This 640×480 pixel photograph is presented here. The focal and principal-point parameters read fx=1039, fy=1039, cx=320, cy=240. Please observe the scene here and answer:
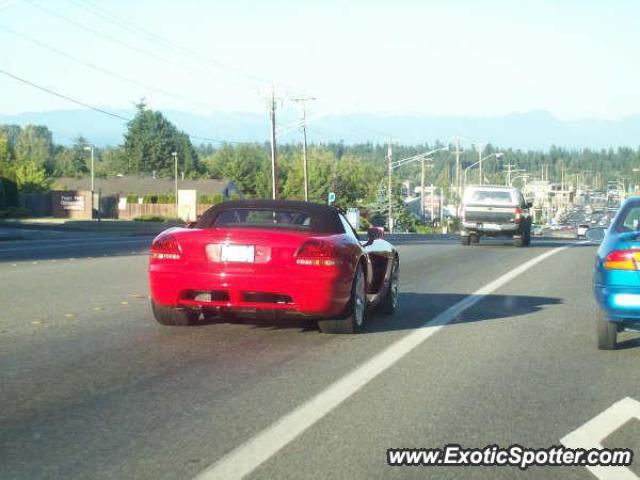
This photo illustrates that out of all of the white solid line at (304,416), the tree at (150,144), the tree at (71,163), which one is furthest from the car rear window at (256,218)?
the tree at (71,163)

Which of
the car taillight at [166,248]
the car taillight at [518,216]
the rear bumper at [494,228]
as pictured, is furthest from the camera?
the rear bumper at [494,228]

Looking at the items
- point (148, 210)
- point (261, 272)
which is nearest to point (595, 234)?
point (261, 272)

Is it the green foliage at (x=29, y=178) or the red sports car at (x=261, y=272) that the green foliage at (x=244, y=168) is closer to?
the green foliage at (x=29, y=178)

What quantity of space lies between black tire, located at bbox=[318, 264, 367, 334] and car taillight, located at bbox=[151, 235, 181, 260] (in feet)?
5.23

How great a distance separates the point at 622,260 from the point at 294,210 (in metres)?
3.43

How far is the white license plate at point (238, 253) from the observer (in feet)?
31.7

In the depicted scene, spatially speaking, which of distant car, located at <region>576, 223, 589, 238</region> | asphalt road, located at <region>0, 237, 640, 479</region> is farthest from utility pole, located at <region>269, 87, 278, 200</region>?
asphalt road, located at <region>0, 237, 640, 479</region>

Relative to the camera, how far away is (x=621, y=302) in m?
8.92

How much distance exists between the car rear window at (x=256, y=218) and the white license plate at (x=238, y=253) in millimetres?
905

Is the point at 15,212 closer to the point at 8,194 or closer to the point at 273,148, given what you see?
the point at 8,194

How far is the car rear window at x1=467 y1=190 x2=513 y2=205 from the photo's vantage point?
33062mm

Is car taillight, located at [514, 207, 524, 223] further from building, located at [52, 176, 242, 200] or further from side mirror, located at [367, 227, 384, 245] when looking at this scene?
building, located at [52, 176, 242, 200]

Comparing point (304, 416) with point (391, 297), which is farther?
point (391, 297)

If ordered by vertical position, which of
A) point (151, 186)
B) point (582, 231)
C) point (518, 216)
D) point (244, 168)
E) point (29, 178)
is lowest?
point (518, 216)
